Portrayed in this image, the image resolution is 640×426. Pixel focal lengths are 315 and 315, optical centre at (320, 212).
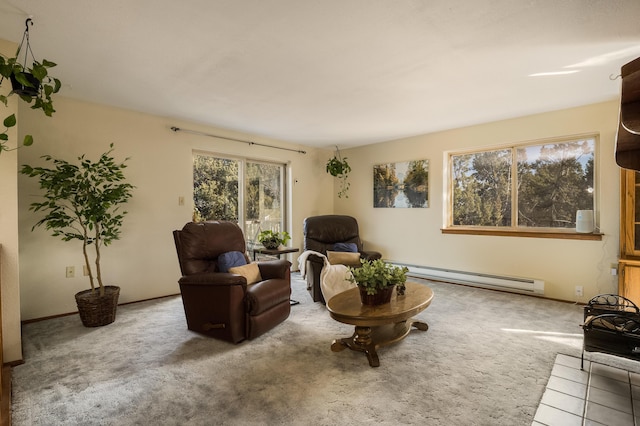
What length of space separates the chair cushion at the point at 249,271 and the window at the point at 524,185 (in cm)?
323

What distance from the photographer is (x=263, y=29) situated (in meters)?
2.14

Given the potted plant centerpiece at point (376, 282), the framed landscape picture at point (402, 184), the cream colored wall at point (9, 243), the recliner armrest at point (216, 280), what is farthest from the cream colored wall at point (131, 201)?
the potted plant centerpiece at point (376, 282)

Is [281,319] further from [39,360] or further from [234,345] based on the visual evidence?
[39,360]

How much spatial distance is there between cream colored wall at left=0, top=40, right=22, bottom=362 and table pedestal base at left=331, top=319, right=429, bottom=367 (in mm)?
2446

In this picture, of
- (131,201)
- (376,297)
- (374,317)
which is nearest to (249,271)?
(376,297)

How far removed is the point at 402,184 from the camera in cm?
538

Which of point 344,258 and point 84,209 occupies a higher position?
point 84,209

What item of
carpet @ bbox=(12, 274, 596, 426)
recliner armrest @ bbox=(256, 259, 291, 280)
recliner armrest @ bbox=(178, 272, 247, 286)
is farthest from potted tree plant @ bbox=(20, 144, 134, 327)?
recliner armrest @ bbox=(256, 259, 291, 280)

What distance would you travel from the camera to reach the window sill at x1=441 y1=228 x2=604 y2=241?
3.71m

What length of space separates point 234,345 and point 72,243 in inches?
91.0

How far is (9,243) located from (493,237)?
204 inches

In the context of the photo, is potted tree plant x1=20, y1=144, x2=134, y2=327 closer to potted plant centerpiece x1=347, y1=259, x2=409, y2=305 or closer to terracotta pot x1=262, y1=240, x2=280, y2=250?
terracotta pot x1=262, y1=240, x2=280, y2=250

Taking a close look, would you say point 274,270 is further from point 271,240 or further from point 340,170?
point 340,170

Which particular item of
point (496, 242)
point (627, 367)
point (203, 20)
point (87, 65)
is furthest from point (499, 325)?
point (87, 65)
